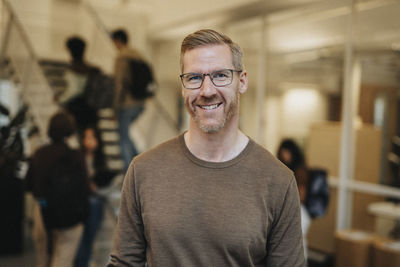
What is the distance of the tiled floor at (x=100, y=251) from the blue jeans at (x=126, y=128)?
0.68 metres

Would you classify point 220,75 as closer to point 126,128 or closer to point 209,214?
point 209,214

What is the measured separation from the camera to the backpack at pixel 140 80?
4859 millimetres

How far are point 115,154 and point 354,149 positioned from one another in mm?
3255

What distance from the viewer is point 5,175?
4918 mm

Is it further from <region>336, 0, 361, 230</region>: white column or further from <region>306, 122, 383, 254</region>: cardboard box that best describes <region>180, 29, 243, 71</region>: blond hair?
<region>336, 0, 361, 230</region>: white column

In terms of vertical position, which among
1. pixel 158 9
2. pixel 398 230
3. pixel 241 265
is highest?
pixel 158 9

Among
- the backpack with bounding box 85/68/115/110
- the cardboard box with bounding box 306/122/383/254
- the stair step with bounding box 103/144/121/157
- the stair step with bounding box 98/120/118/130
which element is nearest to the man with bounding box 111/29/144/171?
the backpack with bounding box 85/68/115/110

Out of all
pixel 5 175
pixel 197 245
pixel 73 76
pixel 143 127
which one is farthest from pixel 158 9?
pixel 197 245

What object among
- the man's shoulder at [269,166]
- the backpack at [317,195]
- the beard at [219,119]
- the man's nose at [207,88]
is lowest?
the backpack at [317,195]

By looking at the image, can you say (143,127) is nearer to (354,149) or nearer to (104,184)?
(104,184)

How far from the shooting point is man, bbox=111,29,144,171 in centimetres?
488

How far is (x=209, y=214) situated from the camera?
142 cm

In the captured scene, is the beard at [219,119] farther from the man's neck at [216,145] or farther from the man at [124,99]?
the man at [124,99]

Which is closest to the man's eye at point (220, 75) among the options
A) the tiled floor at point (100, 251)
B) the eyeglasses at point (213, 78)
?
the eyeglasses at point (213, 78)
